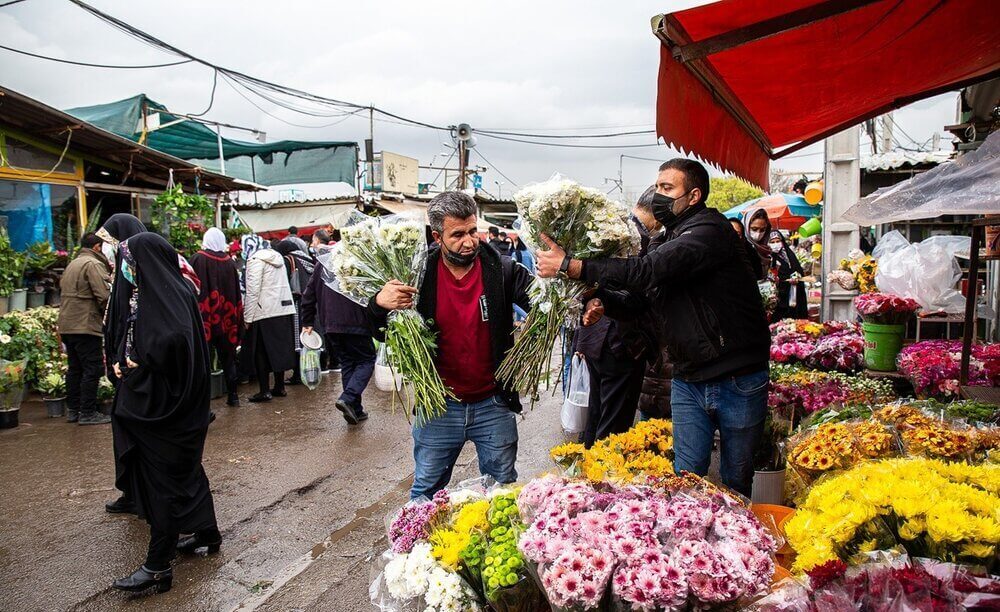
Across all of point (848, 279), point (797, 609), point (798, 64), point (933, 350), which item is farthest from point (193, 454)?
point (848, 279)

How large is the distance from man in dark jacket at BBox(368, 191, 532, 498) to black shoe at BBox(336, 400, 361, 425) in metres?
3.77

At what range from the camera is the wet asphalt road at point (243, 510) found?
3.67 meters

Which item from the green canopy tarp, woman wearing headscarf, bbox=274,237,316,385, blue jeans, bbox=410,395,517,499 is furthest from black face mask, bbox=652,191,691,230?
the green canopy tarp

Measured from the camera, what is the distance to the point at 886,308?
18.0 feet

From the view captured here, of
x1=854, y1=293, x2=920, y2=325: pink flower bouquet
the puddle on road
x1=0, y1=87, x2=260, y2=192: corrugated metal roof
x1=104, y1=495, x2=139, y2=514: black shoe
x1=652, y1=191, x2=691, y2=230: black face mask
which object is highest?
x1=0, y1=87, x2=260, y2=192: corrugated metal roof

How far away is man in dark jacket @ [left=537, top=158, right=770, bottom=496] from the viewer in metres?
2.83

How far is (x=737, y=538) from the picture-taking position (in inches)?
70.0

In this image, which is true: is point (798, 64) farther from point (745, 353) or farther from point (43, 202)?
point (43, 202)

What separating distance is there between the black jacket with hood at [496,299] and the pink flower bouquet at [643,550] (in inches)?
51.1

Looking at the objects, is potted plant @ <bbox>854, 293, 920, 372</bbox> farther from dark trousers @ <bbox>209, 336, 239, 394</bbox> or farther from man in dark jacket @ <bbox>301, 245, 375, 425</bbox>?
dark trousers @ <bbox>209, 336, 239, 394</bbox>

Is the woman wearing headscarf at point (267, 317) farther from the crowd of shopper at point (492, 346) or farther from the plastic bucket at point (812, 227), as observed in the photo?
the plastic bucket at point (812, 227)

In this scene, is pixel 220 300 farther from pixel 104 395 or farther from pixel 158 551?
pixel 158 551

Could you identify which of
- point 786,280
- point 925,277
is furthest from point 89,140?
point 925,277

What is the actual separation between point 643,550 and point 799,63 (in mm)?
2961
